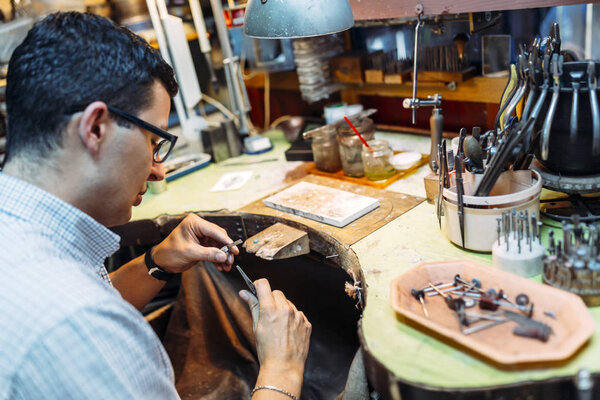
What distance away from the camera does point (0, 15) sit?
3.00 meters

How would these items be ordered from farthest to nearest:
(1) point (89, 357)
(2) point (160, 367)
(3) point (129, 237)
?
(3) point (129, 237) < (2) point (160, 367) < (1) point (89, 357)

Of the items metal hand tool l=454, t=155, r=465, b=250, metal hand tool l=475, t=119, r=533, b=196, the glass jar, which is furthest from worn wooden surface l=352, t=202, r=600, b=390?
the glass jar

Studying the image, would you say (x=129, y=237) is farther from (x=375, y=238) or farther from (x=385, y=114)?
(x=385, y=114)

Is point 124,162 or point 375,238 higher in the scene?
point 124,162

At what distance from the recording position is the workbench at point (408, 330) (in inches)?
42.4

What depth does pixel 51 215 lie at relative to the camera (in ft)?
3.84

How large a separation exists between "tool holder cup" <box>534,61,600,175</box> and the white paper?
1.39m

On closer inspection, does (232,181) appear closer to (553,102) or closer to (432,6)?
(432,6)

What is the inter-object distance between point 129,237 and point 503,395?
1.78 meters

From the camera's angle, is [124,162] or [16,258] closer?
[16,258]

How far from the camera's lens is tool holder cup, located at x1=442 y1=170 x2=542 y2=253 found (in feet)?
4.85

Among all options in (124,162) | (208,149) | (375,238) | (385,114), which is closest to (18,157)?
(124,162)

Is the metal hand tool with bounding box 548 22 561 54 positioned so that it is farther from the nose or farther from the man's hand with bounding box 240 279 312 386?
the nose

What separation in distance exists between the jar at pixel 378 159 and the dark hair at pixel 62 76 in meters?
1.20
